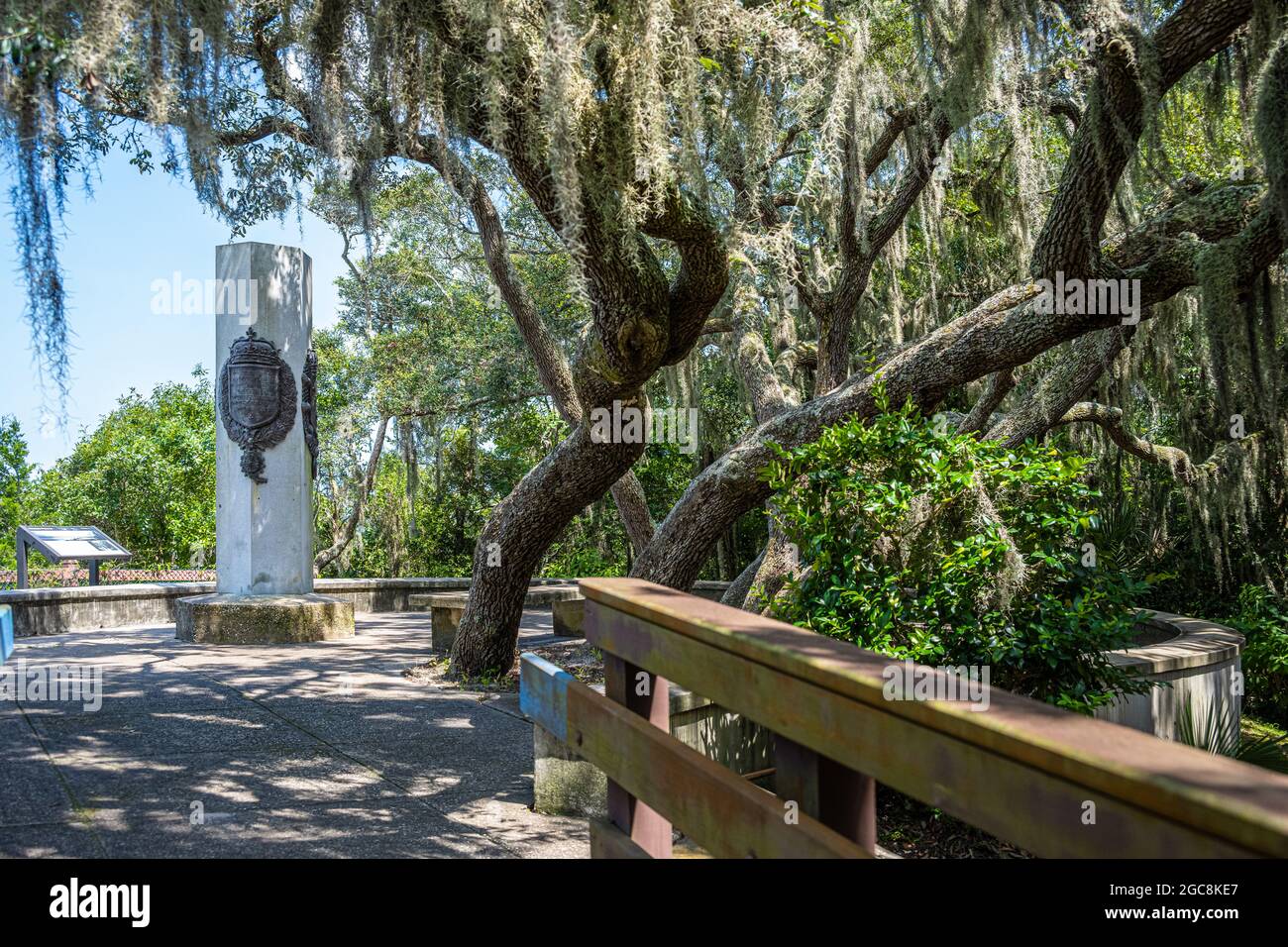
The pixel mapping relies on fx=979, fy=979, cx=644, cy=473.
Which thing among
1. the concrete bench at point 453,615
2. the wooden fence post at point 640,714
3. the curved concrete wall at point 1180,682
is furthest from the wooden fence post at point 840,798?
the concrete bench at point 453,615

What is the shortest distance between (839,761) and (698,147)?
172 inches

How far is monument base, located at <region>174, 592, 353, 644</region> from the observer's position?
9.47 metres

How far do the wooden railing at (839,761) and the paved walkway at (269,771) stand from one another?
3.24 feet

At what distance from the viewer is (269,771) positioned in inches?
174

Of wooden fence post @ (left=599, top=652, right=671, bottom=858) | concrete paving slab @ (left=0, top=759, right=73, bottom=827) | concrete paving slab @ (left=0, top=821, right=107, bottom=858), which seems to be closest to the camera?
wooden fence post @ (left=599, top=652, right=671, bottom=858)

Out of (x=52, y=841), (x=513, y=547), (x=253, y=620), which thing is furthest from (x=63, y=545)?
(x=52, y=841)

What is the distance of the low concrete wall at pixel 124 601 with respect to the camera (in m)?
10.5

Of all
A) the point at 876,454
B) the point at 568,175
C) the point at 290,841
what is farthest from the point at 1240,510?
the point at 290,841

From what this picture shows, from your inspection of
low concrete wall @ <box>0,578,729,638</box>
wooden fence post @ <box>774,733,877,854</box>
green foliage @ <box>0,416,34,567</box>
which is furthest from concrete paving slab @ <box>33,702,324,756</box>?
green foliage @ <box>0,416,34,567</box>

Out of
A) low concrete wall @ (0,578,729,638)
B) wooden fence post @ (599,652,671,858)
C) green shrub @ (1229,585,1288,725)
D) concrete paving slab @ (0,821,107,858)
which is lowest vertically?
green shrub @ (1229,585,1288,725)

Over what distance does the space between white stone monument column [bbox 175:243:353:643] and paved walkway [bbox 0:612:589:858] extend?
261cm

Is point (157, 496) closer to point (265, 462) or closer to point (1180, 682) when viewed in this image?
point (265, 462)

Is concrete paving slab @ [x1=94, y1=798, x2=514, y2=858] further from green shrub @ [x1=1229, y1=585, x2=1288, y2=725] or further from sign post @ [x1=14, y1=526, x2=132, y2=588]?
green shrub @ [x1=1229, y1=585, x2=1288, y2=725]
